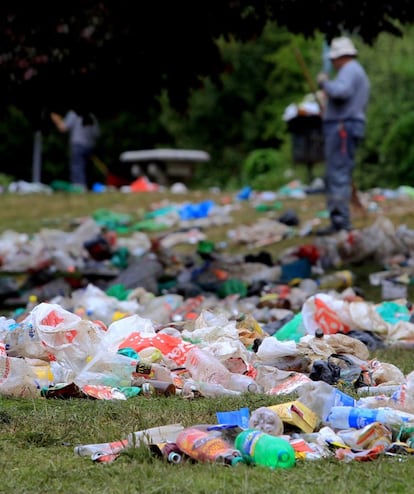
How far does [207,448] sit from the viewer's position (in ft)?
12.2

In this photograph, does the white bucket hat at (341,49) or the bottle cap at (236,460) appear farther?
the white bucket hat at (341,49)

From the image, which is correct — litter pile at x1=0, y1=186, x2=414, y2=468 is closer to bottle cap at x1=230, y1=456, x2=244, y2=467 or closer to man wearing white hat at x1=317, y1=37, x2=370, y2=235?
bottle cap at x1=230, y1=456, x2=244, y2=467

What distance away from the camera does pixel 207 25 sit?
9.75m

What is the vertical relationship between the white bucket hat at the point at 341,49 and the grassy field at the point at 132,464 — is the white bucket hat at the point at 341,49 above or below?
above

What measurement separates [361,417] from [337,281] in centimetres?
628

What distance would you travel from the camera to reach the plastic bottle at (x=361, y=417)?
4.11 meters

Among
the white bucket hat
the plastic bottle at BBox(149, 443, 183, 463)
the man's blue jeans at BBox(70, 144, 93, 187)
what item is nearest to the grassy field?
the plastic bottle at BBox(149, 443, 183, 463)

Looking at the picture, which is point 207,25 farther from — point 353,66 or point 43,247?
point 43,247

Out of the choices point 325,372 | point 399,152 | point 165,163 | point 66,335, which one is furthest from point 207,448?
point 165,163

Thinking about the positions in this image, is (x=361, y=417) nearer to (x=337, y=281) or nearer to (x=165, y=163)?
(x=337, y=281)

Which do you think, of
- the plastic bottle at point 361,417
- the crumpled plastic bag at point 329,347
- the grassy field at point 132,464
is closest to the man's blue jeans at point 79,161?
the crumpled plastic bag at point 329,347

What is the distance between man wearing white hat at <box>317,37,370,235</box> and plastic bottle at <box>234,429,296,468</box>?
895cm

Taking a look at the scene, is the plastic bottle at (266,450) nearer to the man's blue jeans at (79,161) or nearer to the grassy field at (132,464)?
the grassy field at (132,464)

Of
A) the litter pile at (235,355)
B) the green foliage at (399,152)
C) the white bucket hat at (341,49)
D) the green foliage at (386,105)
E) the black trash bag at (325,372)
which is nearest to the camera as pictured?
the litter pile at (235,355)
